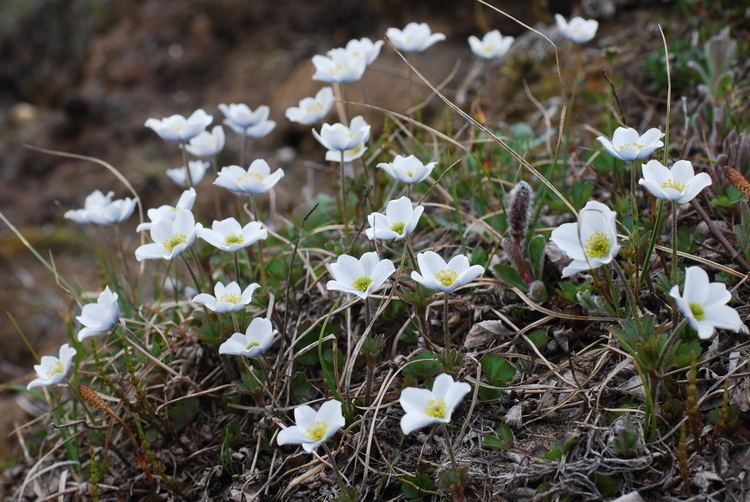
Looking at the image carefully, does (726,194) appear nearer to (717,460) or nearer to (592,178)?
(592,178)

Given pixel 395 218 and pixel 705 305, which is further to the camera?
pixel 395 218

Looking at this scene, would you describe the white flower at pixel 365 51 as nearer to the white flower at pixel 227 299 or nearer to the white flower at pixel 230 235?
the white flower at pixel 230 235

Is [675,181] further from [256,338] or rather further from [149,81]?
[149,81]

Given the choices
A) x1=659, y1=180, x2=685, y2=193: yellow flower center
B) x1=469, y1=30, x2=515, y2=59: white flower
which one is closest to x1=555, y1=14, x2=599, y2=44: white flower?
x1=469, y1=30, x2=515, y2=59: white flower

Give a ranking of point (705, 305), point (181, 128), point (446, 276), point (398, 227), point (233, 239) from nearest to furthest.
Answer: point (705, 305) → point (446, 276) → point (398, 227) → point (233, 239) → point (181, 128)

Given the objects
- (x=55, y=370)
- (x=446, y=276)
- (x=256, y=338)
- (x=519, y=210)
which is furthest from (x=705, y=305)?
(x=55, y=370)

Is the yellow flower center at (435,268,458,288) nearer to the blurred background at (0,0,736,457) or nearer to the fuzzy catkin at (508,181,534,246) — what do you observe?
the fuzzy catkin at (508,181,534,246)

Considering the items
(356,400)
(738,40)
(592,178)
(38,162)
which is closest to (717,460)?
(356,400)
